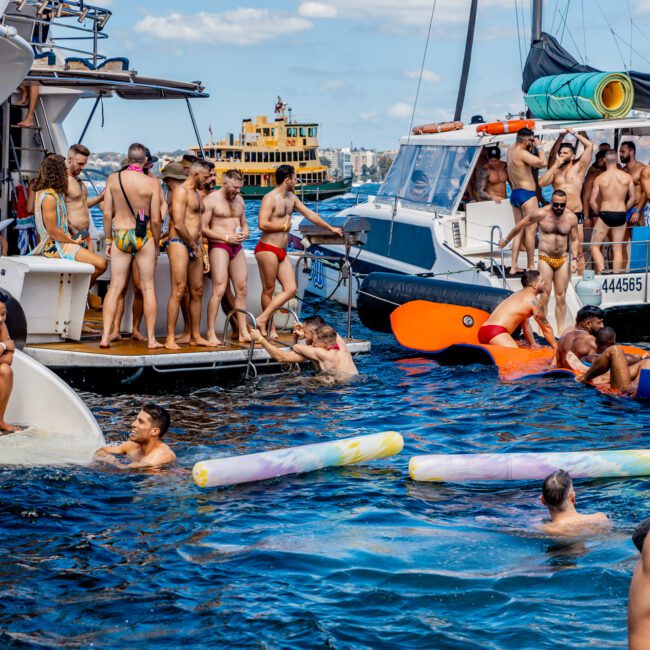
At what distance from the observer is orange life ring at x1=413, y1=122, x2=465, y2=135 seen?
58.9 ft

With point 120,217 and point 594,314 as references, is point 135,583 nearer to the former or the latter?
point 120,217

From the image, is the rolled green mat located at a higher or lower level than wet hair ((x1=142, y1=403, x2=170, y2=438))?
higher

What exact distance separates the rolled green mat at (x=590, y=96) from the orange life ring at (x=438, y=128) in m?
2.12

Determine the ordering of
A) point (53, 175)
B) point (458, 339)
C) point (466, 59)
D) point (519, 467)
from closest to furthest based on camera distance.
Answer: point (519, 467), point (53, 175), point (458, 339), point (466, 59)

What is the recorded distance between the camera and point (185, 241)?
10750 millimetres

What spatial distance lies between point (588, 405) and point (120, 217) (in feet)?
16.6

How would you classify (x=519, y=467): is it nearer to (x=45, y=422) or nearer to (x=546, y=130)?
(x=45, y=422)

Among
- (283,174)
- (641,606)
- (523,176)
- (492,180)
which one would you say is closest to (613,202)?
(523,176)

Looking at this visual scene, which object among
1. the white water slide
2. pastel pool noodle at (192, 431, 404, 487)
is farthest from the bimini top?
pastel pool noodle at (192, 431, 404, 487)

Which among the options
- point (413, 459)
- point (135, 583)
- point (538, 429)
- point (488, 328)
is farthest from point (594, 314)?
point (135, 583)

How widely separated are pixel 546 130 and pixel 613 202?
154 centimetres

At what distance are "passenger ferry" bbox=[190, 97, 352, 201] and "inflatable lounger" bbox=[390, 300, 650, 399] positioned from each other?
185ft

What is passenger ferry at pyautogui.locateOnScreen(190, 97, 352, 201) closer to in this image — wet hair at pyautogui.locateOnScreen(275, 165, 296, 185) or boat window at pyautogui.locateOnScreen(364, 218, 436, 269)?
boat window at pyautogui.locateOnScreen(364, 218, 436, 269)

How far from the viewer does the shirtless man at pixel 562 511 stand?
6.83 metres
